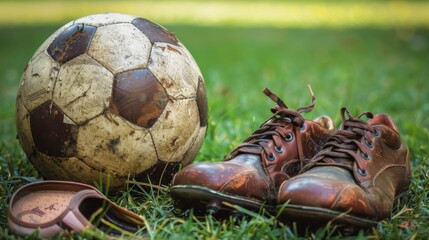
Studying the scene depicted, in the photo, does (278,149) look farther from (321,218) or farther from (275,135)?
(321,218)

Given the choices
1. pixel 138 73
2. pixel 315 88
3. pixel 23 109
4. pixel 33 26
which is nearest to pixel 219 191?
pixel 138 73

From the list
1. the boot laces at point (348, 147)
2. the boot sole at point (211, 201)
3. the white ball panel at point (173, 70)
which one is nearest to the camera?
the boot sole at point (211, 201)

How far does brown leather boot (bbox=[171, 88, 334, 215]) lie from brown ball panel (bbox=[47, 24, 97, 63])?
2.53 feet

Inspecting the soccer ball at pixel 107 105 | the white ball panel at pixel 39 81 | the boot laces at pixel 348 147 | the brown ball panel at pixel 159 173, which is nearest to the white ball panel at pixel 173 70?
the soccer ball at pixel 107 105

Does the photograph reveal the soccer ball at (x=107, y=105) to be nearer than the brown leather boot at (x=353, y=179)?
No

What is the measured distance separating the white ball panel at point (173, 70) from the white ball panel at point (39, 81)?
17.8 inches

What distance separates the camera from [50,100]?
8.71ft

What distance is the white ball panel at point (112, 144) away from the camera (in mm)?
2604

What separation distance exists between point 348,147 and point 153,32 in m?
1.07

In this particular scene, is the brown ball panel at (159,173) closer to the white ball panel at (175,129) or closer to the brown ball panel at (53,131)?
the white ball panel at (175,129)

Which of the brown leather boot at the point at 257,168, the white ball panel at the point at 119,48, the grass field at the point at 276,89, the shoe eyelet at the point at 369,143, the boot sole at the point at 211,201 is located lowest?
the grass field at the point at 276,89

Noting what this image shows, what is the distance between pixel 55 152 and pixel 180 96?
625 millimetres

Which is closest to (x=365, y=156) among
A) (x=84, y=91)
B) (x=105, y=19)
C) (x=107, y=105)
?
(x=107, y=105)

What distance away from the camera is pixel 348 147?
2.53 meters
